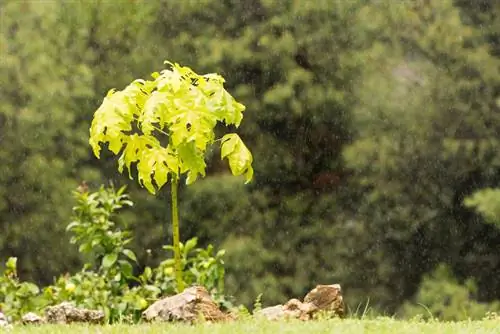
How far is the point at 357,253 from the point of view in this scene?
8.90 m

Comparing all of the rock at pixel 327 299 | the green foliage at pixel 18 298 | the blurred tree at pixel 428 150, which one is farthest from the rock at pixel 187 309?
the blurred tree at pixel 428 150

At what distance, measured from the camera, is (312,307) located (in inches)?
234

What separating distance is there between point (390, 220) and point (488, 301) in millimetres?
1142

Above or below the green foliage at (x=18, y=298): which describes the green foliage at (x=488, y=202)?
above

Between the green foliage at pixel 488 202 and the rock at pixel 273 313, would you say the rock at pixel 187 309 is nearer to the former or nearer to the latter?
the rock at pixel 273 313

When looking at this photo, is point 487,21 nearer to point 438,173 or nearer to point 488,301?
point 438,173

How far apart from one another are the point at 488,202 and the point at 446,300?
1064 millimetres

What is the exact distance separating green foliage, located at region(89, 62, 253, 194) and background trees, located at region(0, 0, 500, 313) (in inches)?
118

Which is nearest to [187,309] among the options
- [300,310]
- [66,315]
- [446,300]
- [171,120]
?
[300,310]

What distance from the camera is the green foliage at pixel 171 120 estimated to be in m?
5.77

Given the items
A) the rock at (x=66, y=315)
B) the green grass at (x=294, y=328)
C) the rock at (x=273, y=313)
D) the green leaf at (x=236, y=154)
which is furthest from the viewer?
the rock at (x=66, y=315)

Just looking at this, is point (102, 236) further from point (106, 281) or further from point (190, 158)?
point (190, 158)

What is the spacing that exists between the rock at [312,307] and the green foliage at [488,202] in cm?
225

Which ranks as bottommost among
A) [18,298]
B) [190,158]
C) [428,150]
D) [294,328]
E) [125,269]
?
[18,298]
